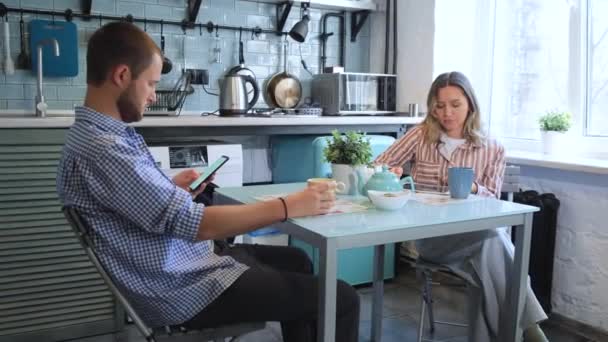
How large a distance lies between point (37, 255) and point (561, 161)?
2427 mm

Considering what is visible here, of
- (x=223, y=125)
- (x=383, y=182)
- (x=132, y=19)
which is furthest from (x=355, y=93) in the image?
(x=383, y=182)

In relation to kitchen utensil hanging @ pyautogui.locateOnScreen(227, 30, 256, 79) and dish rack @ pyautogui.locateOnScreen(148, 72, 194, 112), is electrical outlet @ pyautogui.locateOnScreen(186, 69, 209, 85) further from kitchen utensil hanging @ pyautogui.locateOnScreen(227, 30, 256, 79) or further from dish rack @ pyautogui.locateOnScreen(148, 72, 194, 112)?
kitchen utensil hanging @ pyautogui.locateOnScreen(227, 30, 256, 79)

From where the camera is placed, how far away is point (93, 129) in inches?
53.0

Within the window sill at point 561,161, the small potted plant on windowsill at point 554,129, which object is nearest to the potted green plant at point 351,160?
the window sill at point 561,161

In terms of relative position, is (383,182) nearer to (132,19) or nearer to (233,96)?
(233,96)

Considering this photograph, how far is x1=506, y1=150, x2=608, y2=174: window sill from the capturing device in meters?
2.57

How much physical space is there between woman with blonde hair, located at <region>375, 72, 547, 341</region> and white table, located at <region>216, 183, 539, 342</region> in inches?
3.2

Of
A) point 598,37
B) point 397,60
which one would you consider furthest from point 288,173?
point 598,37

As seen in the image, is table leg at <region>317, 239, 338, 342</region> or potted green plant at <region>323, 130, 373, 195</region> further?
potted green plant at <region>323, 130, 373, 195</region>

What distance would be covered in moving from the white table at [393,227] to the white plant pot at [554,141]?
1238mm

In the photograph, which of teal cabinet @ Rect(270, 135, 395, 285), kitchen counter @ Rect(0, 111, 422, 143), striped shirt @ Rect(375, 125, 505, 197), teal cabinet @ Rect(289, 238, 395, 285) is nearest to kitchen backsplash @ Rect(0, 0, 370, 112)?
kitchen counter @ Rect(0, 111, 422, 143)

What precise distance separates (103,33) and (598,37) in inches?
97.9

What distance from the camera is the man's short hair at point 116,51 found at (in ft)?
4.50

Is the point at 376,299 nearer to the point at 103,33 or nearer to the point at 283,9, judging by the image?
the point at 103,33
